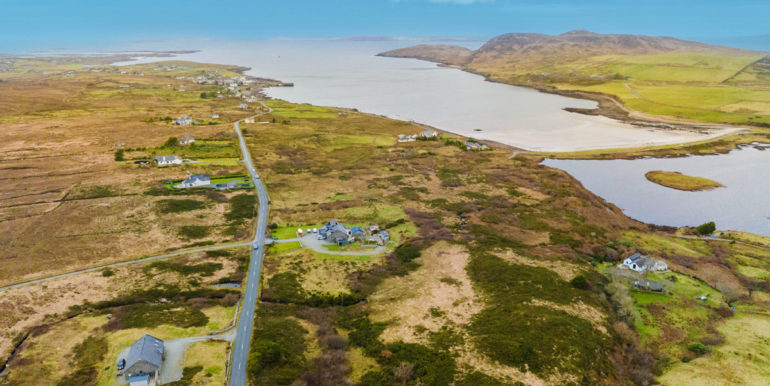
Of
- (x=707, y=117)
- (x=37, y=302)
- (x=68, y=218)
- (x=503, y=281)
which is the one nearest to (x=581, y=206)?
(x=503, y=281)

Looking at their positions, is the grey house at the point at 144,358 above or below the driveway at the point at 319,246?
below

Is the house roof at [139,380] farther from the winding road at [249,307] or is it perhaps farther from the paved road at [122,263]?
the paved road at [122,263]

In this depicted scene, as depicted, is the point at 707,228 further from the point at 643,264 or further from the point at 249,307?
the point at 249,307

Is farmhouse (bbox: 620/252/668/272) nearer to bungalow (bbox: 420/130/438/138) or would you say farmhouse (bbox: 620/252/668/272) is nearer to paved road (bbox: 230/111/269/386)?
paved road (bbox: 230/111/269/386)

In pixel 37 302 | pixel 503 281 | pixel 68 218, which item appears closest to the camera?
pixel 37 302

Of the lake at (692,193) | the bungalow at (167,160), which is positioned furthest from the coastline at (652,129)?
the bungalow at (167,160)

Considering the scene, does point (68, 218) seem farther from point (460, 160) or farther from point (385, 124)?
point (385, 124)
